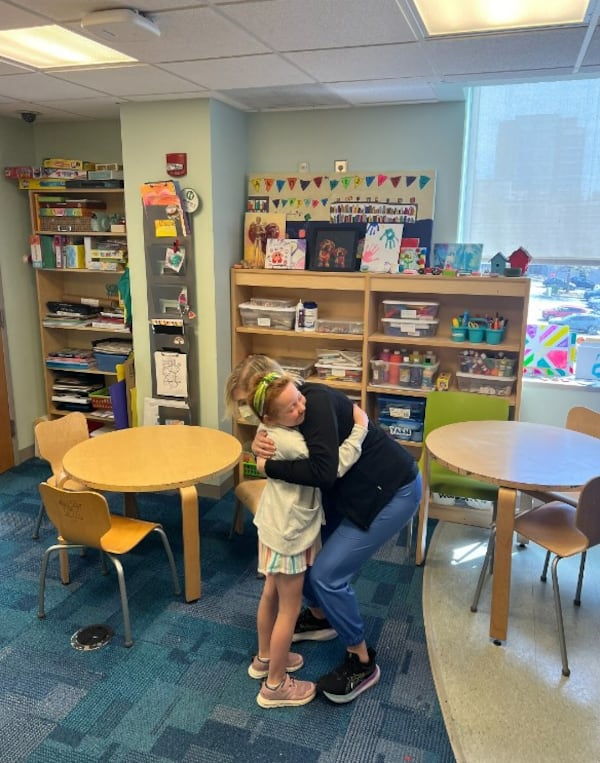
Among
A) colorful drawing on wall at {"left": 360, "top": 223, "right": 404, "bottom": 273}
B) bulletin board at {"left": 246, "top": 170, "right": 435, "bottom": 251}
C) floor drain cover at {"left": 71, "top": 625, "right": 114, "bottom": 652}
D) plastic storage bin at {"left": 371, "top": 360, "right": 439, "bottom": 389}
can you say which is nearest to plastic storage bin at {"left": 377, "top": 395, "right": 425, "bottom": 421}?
plastic storage bin at {"left": 371, "top": 360, "right": 439, "bottom": 389}

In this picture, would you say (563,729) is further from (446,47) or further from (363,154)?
(363,154)

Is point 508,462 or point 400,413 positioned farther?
point 400,413

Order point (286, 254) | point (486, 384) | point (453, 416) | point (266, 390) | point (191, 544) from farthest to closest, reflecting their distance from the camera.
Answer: point (286, 254) → point (486, 384) → point (453, 416) → point (191, 544) → point (266, 390)

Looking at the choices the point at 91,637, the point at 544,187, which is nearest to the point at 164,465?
the point at 91,637

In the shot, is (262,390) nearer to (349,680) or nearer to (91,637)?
(349,680)

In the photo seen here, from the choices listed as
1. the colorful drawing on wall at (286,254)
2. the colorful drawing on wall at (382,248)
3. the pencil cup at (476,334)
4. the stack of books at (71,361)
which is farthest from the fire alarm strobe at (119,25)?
the stack of books at (71,361)

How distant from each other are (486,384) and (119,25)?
258 cm

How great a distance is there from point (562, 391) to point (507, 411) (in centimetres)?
63

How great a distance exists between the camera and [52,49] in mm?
2592

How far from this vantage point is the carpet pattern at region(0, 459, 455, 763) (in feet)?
6.61

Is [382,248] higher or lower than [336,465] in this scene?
higher

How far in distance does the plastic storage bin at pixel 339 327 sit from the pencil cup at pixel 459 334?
1.82ft

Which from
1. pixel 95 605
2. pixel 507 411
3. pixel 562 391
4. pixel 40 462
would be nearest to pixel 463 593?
pixel 507 411

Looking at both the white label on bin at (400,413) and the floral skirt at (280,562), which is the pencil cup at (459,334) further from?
the floral skirt at (280,562)
